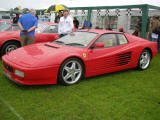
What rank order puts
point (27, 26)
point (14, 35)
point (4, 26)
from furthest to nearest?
point (4, 26), point (14, 35), point (27, 26)

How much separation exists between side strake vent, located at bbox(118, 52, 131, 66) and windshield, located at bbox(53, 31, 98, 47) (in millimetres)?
887

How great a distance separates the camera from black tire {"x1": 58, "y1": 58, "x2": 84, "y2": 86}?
4.25 metres

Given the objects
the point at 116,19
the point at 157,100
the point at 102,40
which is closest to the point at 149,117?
the point at 157,100

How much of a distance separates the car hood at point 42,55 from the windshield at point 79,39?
0.83 feet

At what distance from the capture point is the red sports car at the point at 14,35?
22.2ft

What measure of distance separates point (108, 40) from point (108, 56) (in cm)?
49

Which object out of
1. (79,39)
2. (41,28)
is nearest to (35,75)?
(79,39)

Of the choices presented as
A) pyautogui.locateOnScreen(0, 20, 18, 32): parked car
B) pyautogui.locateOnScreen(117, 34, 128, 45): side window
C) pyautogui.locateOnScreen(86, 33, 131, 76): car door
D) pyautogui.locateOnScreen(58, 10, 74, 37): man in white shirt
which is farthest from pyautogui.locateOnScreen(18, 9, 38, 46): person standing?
pyautogui.locateOnScreen(117, 34, 128, 45): side window

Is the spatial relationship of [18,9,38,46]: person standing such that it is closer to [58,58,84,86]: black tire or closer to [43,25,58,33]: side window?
[43,25,58,33]: side window

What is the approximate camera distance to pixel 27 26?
623 cm

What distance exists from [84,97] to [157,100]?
4.59 feet

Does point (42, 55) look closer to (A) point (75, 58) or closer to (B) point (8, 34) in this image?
(A) point (75, 58)

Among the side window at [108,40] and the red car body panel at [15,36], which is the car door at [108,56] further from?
the red car body panel at [15,36]

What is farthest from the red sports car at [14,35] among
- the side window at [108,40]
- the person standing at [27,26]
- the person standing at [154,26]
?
the person standing at [154,26]
